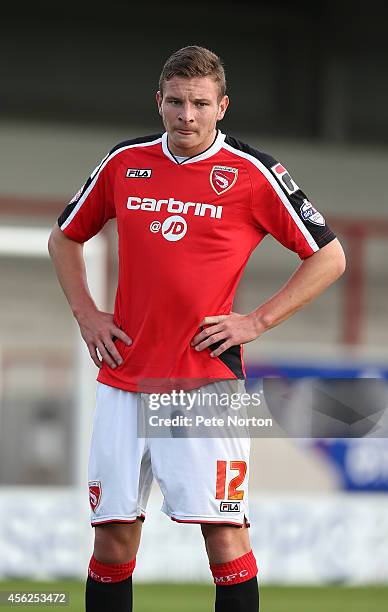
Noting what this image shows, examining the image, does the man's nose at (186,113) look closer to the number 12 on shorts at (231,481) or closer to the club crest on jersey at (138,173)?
the club crest on jersey at (138,173)

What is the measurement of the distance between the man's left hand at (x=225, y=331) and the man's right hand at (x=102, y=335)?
20cm

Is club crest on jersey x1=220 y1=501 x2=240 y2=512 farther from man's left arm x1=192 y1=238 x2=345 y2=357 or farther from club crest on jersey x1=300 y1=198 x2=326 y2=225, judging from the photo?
club crest on jersey x1=300 y1=198 x2=326 y2=225

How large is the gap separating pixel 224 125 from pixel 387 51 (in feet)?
9.48

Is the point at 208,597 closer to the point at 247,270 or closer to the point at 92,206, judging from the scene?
the point at 92,206

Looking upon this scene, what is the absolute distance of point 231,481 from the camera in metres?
3.05

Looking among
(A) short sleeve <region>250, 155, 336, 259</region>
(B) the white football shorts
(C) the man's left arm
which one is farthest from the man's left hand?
(A) short sleeve <region>250, 155, 336, 259</region>

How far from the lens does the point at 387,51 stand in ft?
52.9

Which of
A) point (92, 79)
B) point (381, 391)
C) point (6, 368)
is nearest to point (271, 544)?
point (381, 391)

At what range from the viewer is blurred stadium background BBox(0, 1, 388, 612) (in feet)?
21.0

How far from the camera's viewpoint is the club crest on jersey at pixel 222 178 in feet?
10.2

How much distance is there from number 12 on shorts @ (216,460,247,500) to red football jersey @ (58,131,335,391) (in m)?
0.22

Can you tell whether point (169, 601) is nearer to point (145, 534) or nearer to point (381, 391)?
point (145, 534)

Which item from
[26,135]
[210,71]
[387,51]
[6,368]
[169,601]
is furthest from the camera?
[387,51]

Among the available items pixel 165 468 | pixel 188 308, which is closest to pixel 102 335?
pixel 188 308
